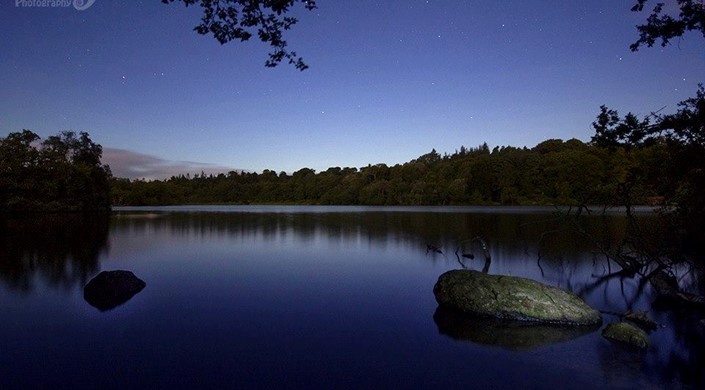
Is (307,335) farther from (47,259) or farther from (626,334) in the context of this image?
(47,259)

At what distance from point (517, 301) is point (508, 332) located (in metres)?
1.36

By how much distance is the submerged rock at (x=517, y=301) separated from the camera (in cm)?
1129

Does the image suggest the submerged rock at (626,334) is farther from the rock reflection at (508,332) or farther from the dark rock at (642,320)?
the dark rock at (642,320)

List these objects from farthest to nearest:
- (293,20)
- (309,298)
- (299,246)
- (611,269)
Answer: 1. (299,246)
2. (611,269)
3. (309,298)
4. (293,20)

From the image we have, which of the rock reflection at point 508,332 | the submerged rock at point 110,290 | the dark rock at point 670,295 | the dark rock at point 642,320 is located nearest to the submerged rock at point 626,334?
the rock reflection at point 508,332

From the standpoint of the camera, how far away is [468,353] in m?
9.55

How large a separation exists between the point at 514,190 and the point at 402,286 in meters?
119

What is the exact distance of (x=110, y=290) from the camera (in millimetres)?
14570

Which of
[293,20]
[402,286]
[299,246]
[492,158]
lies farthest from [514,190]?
[293,20]

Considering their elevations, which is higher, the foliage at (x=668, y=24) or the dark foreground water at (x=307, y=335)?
the foliage at (x=668, y=24)

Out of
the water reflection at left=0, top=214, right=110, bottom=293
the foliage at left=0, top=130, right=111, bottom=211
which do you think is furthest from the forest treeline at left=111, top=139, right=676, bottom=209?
the water reflection at left=0, top=214, right=110, bottom=293

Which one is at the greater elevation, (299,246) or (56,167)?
(56,167)

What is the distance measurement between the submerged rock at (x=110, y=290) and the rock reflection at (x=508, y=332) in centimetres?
1087

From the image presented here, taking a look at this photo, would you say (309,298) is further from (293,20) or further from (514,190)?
(514,190)
